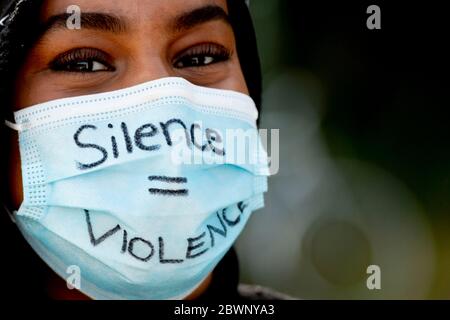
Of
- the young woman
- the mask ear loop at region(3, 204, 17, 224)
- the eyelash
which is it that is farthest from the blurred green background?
the mask ear loop at region(3, 204, 17, 224)

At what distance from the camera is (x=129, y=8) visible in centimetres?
164

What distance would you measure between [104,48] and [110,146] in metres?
0.25

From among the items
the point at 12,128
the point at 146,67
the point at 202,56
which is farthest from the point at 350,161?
the point at 12,128

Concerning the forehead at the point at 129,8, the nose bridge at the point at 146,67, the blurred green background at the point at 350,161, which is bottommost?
the blurred green background at the point at 350,161

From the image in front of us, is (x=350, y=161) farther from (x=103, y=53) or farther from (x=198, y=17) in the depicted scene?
(x=103, y=53)

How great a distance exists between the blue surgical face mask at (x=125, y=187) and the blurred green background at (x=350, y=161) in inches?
80.5

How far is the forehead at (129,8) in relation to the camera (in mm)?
1638

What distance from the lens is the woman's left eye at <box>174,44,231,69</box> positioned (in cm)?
179

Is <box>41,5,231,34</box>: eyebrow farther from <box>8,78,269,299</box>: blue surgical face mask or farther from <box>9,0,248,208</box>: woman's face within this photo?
<box>8,78,269,299</box>: blue surgical face mask

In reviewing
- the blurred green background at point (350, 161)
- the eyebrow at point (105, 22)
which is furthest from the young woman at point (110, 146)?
the blurred green background at point (350, 161)

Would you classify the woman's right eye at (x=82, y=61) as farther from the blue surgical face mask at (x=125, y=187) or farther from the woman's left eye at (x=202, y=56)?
the woman's left eye at (x=202, y=56)
